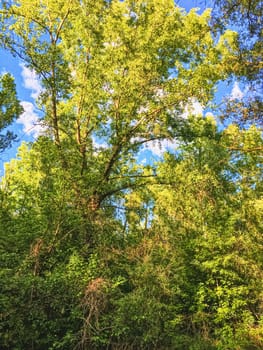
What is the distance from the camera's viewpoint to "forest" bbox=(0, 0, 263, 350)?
6176mm

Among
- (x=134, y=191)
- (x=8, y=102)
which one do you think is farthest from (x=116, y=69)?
(x=8, y=102)

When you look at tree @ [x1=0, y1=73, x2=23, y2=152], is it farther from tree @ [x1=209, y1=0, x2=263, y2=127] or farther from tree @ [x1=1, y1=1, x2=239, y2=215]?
tree @ [x1=209, y1=0, x2=263, y2=127]

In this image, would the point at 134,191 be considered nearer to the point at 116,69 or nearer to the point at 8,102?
the point at 116,69

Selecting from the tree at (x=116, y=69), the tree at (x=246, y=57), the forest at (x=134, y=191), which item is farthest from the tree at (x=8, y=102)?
the tree at (x=246, y=57)

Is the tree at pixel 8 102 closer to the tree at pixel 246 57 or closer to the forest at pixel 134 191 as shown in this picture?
the forest at pixel 134 191

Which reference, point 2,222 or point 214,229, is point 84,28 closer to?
point 2,222

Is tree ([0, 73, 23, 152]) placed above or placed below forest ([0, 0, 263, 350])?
above

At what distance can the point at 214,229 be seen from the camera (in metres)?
10.8

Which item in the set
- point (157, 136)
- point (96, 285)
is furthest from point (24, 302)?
point (157, 136)

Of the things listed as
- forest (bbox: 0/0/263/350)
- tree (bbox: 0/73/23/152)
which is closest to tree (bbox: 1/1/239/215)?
forest (bbox: 0/0/263/350)

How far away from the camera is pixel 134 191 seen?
12.6 m

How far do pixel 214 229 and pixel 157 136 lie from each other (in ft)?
12.8

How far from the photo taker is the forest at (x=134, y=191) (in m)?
6.18

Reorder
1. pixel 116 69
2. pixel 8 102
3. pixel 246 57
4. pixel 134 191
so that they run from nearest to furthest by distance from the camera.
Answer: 1. pixel 246 57
2. pixel 116 69
3. pixel 134 191
4. pixel 8 102
